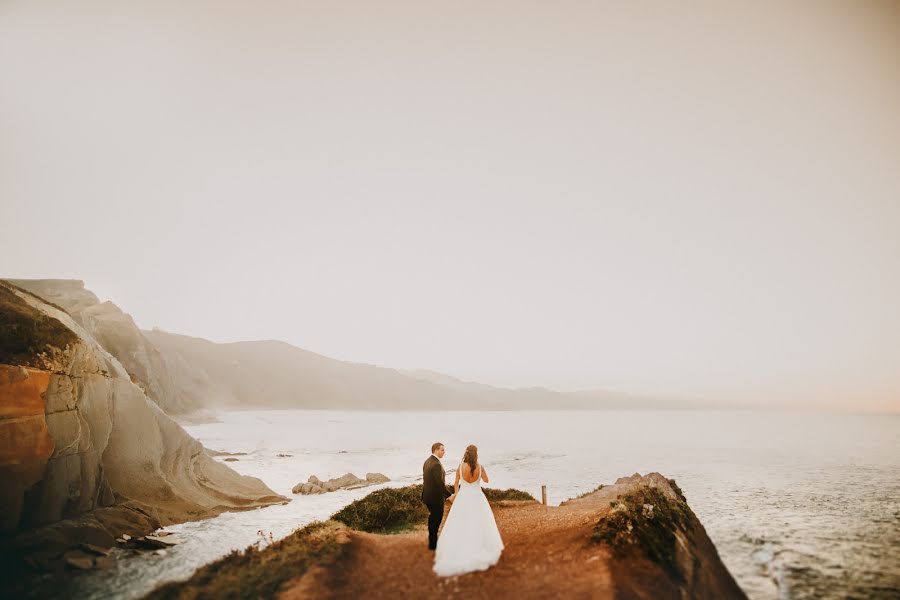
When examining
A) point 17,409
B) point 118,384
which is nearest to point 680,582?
point 17,409

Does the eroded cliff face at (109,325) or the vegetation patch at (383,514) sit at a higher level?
the eroded cliff face at (109,325)

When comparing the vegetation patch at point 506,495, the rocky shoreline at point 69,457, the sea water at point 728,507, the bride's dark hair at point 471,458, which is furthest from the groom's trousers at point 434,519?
the vegetation patch at point 506,495

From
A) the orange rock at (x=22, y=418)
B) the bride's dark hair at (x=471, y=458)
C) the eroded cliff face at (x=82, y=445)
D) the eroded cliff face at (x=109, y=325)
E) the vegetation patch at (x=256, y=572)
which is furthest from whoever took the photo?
the eroded cliff face at (x=109, y=325)

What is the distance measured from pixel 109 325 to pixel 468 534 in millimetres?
80040

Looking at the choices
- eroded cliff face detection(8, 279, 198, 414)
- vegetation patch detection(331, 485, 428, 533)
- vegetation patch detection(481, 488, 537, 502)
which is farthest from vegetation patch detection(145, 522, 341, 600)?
eroded cliff face detection(8, 279, 198, 414)

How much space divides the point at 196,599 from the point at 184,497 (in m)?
15.9

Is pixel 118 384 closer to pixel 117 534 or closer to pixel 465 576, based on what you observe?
pixel 117 534

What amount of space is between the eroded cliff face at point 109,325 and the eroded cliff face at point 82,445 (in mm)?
44105

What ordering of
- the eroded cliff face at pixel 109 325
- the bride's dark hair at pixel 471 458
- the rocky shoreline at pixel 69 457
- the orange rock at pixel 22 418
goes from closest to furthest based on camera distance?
the bride's dark hair at pixel 471 458
the rocky shoreline at pixel 69 457
the orange rock at pixel 22 418
the eroded cliff face at pixel 109 325

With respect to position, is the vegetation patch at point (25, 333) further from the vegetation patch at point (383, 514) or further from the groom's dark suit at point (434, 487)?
the groom's dark suit at point (434, 487)

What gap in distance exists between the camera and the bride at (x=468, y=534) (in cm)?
1116

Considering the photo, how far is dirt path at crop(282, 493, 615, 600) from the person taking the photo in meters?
10.0

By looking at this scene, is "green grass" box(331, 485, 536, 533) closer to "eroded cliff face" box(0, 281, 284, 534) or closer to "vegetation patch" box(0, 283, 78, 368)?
"eroded cliff face" box(0, 281, 284, 534)

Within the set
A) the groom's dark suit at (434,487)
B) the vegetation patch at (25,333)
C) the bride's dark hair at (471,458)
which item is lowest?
the groom's dark suit at (434,487)
